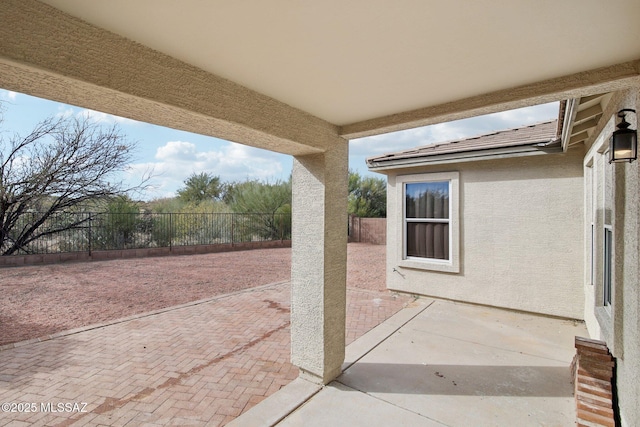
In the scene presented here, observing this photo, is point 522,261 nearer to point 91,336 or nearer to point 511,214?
point 511,214

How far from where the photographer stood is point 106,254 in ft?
39.9

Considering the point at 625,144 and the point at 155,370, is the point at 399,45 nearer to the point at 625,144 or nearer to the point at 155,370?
the point at 625,144

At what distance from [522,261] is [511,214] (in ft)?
2.91

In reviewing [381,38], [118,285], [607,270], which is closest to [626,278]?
[607,270]

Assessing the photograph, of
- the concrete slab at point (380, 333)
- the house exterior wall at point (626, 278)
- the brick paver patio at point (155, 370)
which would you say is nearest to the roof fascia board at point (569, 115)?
the house exterior wall at point (626, 278)

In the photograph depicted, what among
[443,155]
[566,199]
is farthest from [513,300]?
[443,155]

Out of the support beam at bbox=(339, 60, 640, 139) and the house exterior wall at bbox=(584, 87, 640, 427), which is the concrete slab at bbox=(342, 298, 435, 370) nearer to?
the house exterior wall at bbox=(584, 87, 640, 427)

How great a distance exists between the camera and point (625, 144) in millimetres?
2275

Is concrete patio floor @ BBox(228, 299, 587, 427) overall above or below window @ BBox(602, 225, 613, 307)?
below

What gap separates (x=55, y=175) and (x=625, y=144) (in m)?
14.7

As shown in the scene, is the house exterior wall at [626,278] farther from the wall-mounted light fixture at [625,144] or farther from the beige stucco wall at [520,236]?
the beige stucco wall at [520,236]

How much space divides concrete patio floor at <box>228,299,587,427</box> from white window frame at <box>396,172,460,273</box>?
5.12 feet

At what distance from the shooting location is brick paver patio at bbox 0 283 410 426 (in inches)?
115

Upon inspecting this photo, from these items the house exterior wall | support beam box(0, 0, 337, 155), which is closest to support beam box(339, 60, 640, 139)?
the house exterior wall
